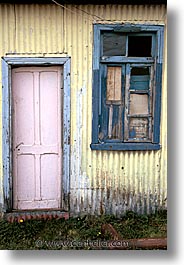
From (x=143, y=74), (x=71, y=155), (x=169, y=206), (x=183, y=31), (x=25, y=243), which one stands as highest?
(x=183, y=31)

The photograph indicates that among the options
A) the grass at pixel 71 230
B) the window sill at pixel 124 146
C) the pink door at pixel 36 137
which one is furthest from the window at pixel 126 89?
the grass at pixel 71 230

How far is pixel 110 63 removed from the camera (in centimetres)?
353

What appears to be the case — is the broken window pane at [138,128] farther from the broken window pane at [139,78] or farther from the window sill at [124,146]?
the broken window pane at [139,78]

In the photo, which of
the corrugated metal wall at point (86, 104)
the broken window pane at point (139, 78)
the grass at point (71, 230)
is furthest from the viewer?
the broken window pane at point (139, 78)

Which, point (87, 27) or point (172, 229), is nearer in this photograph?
point (172, 229)

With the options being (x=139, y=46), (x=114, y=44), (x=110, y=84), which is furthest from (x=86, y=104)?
(x=139, y=46)

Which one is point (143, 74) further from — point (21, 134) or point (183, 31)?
point (21, 134)

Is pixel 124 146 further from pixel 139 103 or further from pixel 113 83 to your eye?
pixel 113 83

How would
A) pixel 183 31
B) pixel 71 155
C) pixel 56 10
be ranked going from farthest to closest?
pixel 71 155 → pixel 56 10 → pixel 183 31

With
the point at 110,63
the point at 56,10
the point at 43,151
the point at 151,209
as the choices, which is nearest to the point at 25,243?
the point at 43,151

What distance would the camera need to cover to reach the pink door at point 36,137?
354 cm

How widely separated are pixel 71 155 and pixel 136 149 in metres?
0.58

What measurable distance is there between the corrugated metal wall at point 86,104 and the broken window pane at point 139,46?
0.15m

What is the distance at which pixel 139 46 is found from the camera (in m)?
3.48
